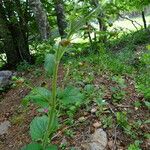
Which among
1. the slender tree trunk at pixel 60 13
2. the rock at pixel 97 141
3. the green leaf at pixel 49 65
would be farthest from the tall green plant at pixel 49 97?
the slender tree trunk at pixel 60 13

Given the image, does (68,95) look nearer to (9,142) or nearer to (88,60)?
(9,142)

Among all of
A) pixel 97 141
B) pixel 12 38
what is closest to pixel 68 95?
pixel 97 141

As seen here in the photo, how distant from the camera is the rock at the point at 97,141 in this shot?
141 inches

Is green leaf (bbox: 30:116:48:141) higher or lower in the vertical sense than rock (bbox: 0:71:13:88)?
higher

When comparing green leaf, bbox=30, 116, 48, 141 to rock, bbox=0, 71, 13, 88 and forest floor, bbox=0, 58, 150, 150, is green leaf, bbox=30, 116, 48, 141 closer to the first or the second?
forest floor, bbox=0, 58, 150, 150

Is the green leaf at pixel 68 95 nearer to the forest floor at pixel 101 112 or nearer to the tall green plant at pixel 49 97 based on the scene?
the tall green plant at pixel 49 97

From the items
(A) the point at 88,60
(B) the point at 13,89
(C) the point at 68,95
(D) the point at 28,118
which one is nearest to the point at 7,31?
(B) the point at 13,89

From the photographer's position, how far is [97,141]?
12.0 ft

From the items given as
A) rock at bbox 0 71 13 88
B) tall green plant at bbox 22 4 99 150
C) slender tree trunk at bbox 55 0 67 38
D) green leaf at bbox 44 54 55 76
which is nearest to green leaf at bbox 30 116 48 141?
tall green plant at bbox 22 4 99 150

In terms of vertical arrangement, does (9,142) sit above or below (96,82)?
below

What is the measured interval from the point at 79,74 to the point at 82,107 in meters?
1.43

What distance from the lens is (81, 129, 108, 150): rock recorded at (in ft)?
11.8

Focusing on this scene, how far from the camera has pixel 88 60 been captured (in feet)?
23.3

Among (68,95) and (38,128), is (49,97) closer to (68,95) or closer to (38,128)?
(68,95)
